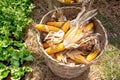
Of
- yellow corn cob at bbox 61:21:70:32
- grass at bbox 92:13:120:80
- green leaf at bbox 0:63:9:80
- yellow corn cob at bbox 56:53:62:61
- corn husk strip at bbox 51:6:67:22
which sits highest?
corn husk strip at bbox 51:6:67:22

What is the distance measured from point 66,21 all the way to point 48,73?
560mm

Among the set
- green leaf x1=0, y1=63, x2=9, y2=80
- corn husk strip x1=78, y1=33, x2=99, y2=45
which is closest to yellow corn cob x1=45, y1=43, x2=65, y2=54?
corn husk strip x1=78, y1=33, x2=99, y2=45

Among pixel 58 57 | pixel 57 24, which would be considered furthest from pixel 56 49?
pixel 57 24

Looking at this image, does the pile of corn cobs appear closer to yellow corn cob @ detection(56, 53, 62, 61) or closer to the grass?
yellow corn cob @ detection(56, 53, 62, 61)

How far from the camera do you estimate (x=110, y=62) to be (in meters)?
3.02

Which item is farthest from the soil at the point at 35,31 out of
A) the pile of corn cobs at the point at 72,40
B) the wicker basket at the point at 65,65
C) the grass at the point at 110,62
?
the pile of corn cobs at the point at 72,40

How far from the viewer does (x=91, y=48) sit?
273 cm

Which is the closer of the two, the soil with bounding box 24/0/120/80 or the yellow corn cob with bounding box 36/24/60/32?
the yellow corn cob with bounding box 36/24/60/32

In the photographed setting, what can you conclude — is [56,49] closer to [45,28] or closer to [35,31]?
[45,28]

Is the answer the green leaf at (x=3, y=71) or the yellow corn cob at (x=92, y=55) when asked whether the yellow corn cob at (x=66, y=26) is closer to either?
the yellow corn cob at (x=92, y=55)

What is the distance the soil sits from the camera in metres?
2.90

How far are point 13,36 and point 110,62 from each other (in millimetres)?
1073

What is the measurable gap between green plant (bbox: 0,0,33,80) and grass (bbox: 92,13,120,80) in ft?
2.36

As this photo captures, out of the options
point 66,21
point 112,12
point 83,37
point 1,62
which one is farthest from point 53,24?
point 112,12
